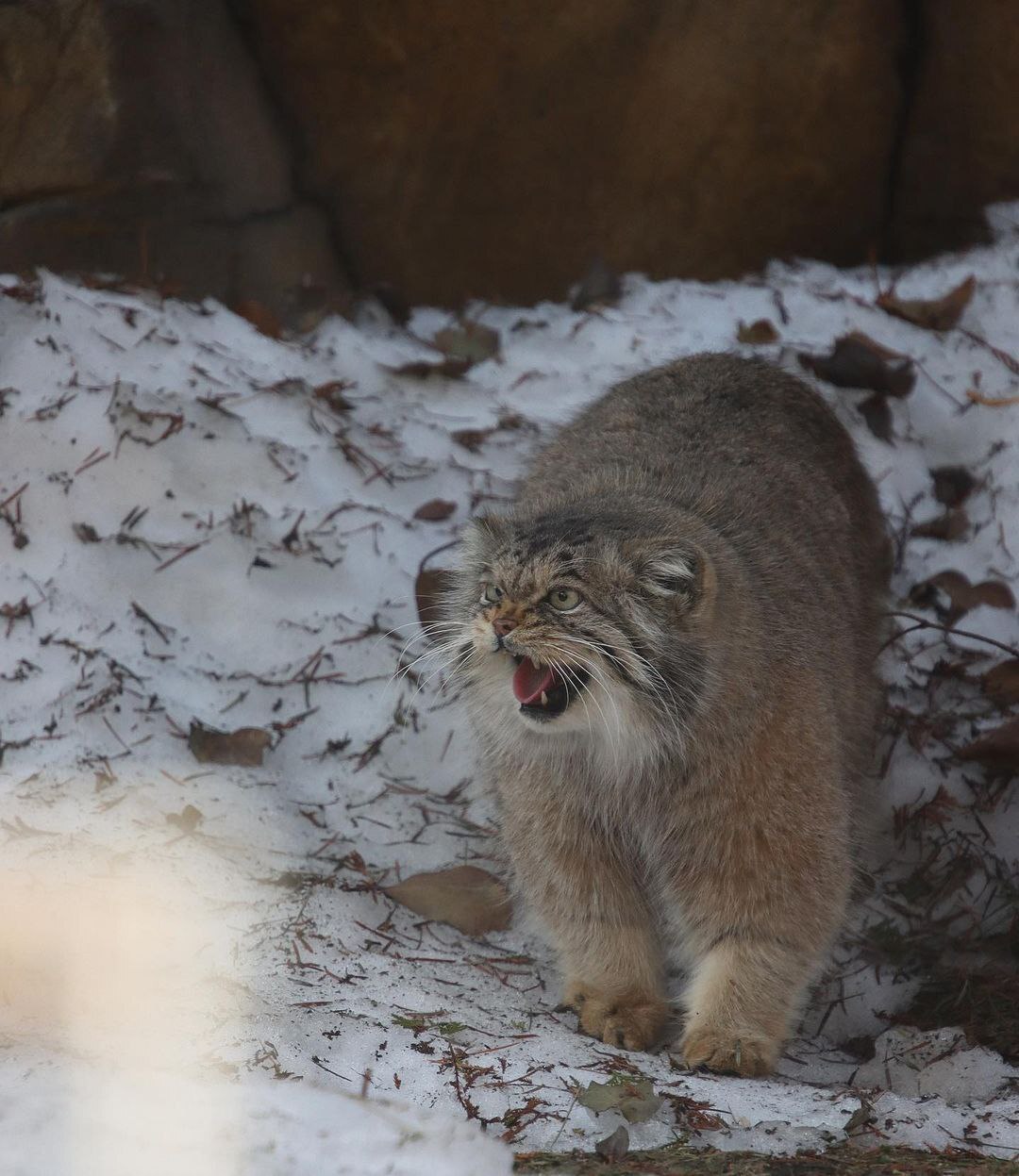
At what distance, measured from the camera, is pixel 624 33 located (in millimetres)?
6961

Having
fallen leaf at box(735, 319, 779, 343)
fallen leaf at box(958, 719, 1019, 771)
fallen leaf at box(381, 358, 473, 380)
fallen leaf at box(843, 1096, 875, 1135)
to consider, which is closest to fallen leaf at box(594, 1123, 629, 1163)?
fallen leaf at box(843, 1096, 875, 1135)

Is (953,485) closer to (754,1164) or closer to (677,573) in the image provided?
(677,573)

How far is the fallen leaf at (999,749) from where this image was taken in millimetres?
4668

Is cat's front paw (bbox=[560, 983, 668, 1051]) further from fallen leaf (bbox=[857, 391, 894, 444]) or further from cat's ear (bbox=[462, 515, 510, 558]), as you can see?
fallen leaf (bbox=[857, 391, 894, 444])

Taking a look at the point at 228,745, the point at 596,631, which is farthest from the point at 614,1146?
the point at 228,745

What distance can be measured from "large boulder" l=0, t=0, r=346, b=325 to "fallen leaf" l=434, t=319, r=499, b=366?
0.59 meters

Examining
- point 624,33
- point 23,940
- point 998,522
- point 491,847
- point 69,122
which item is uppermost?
point 624,33

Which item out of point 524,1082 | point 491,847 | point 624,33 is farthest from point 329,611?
point 624,33

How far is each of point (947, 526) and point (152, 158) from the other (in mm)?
3908

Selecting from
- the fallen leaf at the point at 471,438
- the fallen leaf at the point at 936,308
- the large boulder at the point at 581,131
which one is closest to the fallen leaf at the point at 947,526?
the fallen leaf at the point at 936,308

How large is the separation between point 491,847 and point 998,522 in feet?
8.45

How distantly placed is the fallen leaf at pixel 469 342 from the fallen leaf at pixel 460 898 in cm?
317

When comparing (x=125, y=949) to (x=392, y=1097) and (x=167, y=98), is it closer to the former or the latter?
(x=392, y=1097)

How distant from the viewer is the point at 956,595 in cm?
546
